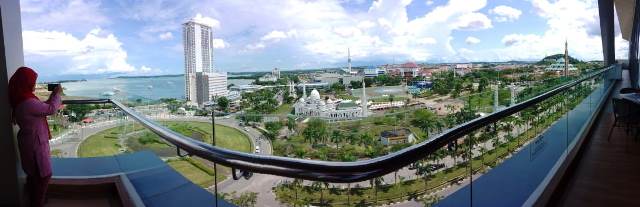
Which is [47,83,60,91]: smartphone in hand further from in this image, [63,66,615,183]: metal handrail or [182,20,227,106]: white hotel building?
[182,20,227,106]: white hotel building

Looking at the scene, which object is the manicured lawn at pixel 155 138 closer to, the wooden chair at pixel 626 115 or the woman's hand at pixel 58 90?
Answer: the woman's hand at pixel 58 90

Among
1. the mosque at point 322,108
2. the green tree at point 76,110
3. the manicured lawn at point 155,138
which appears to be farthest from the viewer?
the mosque at point 322,108

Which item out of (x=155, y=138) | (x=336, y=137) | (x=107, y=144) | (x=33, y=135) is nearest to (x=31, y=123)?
(x=33, y=135)

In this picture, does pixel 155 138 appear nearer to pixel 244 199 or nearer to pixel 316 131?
pixel 244 199

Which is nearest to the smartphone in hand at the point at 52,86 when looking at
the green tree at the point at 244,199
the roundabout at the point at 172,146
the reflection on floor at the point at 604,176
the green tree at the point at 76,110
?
the roundabout at the point at 172,146

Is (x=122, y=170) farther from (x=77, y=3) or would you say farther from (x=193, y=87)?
(x=77, y=3)

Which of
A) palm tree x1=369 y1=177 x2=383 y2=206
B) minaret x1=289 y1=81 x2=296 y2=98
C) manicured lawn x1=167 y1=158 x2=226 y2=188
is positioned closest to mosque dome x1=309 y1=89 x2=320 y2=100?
minaret x1=289 y1=81 x2=296 y2=98
